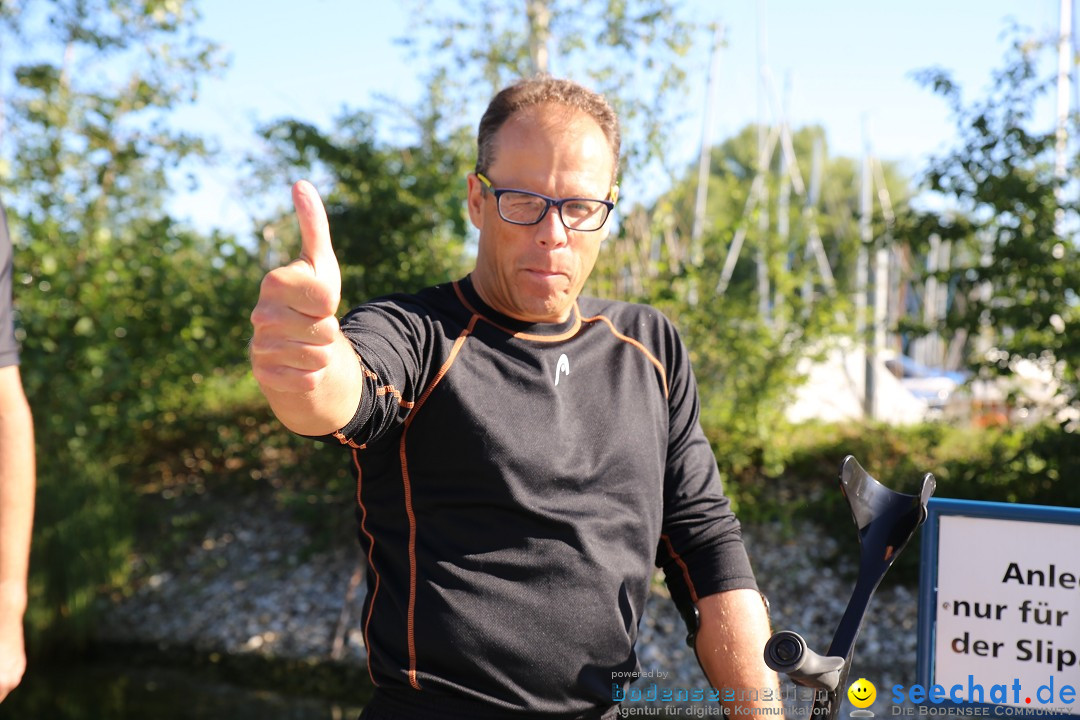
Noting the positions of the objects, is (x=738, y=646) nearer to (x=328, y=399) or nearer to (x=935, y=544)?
(x=935, y=544)

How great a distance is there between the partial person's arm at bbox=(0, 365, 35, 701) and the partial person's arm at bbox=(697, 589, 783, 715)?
1456 millimetres

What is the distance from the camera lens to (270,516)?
7.72 m

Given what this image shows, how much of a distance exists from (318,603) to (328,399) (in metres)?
5.72

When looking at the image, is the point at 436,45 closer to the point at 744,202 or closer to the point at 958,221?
the point at 744,202

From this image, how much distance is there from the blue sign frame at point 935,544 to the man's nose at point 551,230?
92cm

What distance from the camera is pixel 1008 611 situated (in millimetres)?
1979

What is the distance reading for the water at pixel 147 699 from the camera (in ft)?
18.4

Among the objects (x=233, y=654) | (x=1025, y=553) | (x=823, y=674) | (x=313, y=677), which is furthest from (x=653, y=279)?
(x=823, y=674)

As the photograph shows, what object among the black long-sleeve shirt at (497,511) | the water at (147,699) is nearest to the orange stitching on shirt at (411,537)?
the black long-sleeve shirt at (497,511)

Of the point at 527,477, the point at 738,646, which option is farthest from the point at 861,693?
the point at 527,477

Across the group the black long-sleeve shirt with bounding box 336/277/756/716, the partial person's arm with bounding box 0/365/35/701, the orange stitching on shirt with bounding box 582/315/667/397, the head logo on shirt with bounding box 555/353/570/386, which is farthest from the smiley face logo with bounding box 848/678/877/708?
the partial person's arm with bounding box 0/365/35/701

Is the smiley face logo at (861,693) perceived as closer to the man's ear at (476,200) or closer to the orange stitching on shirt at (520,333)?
the orange stitching on shirt at (520,333)

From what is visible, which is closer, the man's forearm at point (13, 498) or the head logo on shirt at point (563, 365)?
the head logo on shirt at point (563, 365)

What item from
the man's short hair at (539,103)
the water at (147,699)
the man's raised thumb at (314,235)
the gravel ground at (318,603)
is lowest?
the water at (147,699)
